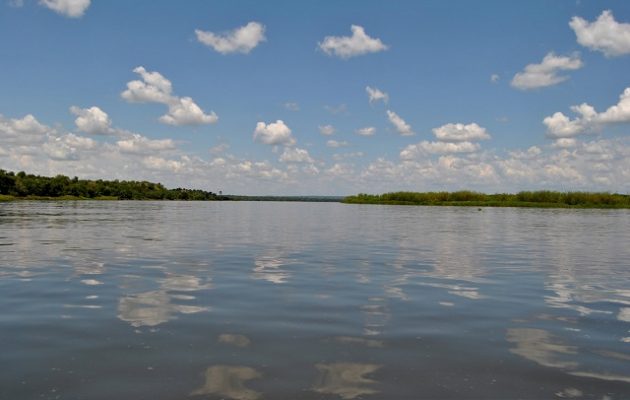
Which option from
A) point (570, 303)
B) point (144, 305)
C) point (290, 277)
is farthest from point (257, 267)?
point (570, 303)

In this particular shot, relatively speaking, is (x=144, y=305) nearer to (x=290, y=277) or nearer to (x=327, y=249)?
(x=290, y=277)

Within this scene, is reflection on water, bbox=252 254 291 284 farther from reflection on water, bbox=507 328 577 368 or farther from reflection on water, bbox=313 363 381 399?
reflection on water, bbox=313 363 381 399

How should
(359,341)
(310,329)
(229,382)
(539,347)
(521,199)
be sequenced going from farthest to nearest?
(521,199) → (310,329) → (359,341) → (539,347) → (229,382)

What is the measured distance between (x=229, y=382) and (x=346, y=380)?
2.13 m

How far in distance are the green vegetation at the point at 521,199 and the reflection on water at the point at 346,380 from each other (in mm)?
150585

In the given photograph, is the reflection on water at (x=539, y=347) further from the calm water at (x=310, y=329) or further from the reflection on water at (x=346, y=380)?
the reflection on water at (x=346, y=380)

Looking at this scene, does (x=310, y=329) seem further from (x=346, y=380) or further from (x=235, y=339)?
(x=346, y=380)

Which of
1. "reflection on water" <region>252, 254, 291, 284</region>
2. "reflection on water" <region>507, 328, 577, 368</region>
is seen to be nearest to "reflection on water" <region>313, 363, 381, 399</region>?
"reflection on water" <region>507, 328, 577, 368</region>

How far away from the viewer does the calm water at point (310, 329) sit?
30.0 feet

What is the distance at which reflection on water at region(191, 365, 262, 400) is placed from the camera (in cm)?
861

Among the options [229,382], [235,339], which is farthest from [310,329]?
[229,382]

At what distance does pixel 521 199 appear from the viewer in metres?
156

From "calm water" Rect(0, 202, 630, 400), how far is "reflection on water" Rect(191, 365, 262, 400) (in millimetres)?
36

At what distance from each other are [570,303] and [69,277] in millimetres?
18942
